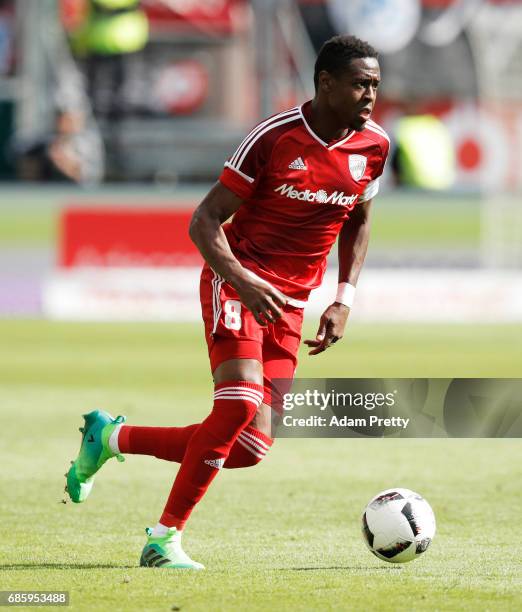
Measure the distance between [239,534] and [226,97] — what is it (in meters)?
23.4

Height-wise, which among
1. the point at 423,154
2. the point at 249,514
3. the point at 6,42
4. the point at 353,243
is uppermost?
the point at 353,243

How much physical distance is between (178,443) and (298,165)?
53.2 inches

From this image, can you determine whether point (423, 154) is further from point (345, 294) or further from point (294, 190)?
point (294, 190)


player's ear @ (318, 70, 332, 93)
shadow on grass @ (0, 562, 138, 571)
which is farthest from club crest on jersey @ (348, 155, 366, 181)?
shadow on grass @ (0, 562, 138, 571)

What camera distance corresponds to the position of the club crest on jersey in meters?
6.48

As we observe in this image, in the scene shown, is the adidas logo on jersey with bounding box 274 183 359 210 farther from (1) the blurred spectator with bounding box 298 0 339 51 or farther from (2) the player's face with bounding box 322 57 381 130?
(1) the blurred spectator with bounding box 298 0 339 51

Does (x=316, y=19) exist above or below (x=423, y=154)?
above

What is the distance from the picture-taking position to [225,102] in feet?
97.8

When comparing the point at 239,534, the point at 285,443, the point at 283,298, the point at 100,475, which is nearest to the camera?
the point at 283,298

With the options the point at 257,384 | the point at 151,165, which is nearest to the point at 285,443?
the point at 257,384

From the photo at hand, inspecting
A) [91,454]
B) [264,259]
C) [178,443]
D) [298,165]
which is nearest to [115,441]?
[91,454]

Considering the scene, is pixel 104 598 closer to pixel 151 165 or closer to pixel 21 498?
pixel 21 498

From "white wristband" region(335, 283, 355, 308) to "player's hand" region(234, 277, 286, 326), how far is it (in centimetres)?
81

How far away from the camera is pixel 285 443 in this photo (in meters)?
10.9
